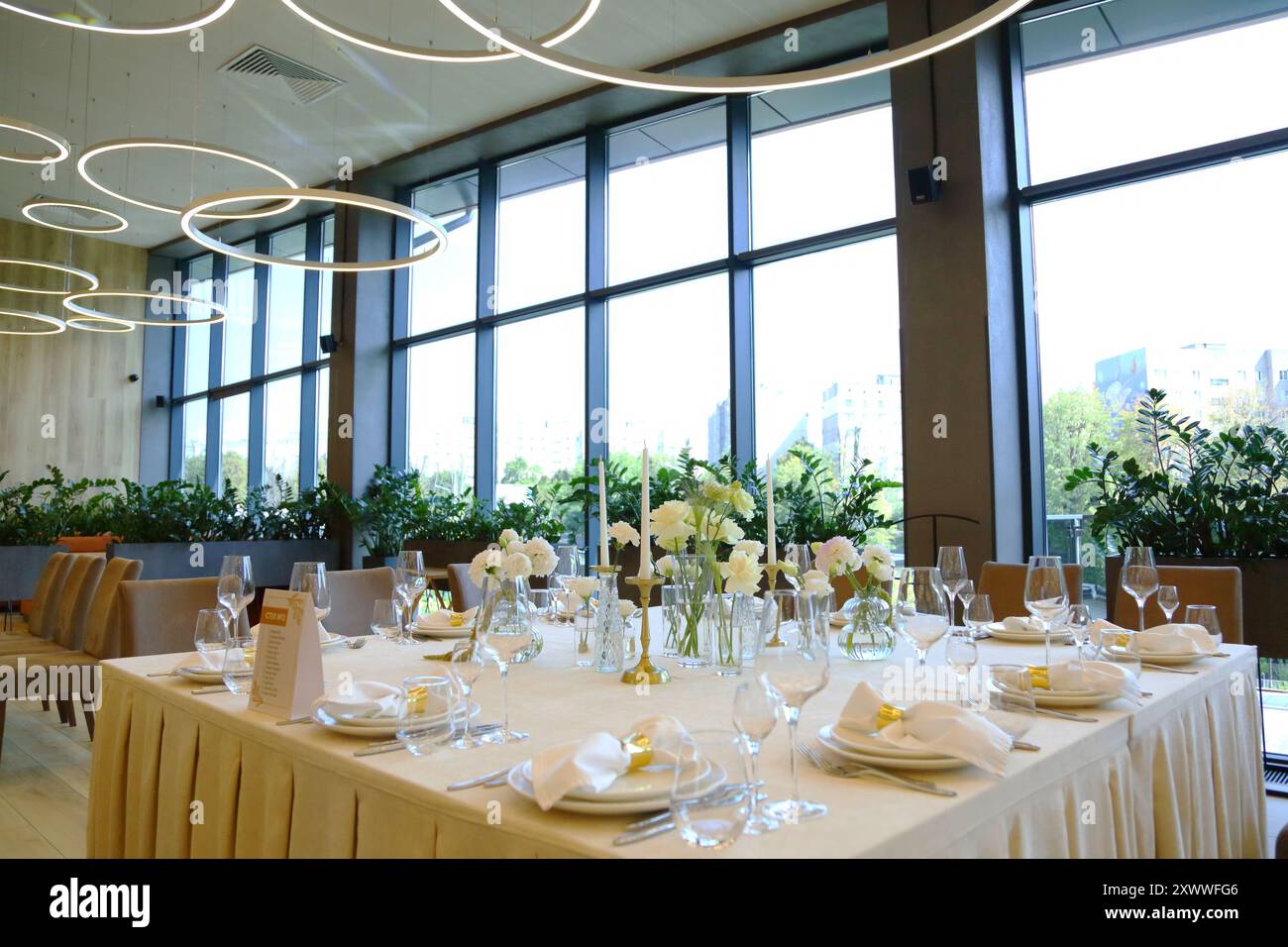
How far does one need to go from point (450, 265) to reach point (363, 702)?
7.82m

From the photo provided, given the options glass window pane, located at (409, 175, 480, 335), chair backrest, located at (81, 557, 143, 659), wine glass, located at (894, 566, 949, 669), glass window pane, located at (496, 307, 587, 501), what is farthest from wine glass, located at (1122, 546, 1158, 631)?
glass window pane, located at (409, 175, 480, 335)

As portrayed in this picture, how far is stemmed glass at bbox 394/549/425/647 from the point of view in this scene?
249 centimetres

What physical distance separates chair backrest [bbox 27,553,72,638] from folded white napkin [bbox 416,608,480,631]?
10.0 ft

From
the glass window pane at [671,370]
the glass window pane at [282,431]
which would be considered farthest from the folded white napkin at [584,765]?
the glass window pane at [282,431]

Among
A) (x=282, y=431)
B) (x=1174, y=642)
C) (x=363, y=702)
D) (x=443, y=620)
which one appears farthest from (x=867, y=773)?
(x=282, y=431)

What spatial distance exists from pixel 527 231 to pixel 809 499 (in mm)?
4084

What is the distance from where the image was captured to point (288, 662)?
164 cm

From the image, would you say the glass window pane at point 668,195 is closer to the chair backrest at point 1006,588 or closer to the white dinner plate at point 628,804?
the chair backrest at point 1006,588

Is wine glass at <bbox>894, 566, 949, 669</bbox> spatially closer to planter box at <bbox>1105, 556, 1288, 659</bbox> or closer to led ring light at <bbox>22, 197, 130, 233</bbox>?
planter box at <bbox>1105, 556, 1288, 659</bbox>

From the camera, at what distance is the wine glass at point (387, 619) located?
240 centimetres

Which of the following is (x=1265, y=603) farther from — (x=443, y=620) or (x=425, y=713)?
(x=425, y=713)

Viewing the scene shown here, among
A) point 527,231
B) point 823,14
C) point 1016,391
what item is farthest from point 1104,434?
point 527,231
